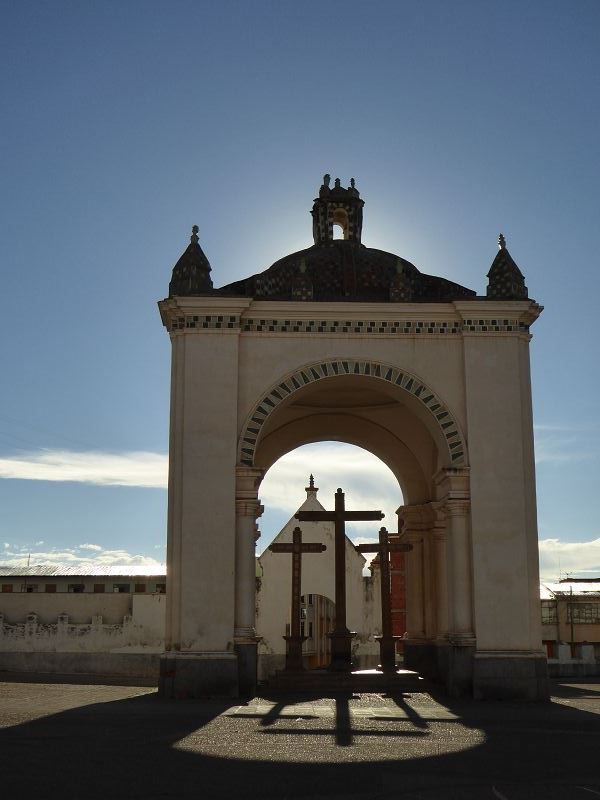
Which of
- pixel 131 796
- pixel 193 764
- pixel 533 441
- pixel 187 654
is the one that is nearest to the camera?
pixel 131 796

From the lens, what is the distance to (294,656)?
51.3ft

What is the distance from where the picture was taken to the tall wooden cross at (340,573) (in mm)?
15475

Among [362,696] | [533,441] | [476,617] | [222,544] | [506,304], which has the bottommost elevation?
[362,696]

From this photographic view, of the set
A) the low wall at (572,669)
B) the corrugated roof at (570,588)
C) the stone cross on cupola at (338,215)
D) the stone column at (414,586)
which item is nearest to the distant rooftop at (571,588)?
the corrugated roof at (570,588)

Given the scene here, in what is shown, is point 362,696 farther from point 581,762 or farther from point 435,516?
point 581,762

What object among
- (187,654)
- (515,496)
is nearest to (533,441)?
(515,496)

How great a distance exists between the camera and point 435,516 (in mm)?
17203

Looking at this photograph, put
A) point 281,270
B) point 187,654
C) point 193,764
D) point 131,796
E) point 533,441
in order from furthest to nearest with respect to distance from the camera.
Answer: point 281,270
point 533,441
point 187,654
point 193,764
point 131,796

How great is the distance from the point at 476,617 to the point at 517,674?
34.3 inches

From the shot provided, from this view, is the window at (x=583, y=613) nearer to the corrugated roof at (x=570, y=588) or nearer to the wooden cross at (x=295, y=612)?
the corrugated roof at (x=570, y=588)

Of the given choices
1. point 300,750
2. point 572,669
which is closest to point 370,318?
point 300,750

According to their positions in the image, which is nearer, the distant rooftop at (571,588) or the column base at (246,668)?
the column base at (246,668)

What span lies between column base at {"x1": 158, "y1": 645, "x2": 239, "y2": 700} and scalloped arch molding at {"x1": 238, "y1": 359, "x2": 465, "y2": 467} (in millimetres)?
2599

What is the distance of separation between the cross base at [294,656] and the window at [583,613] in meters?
11.6
